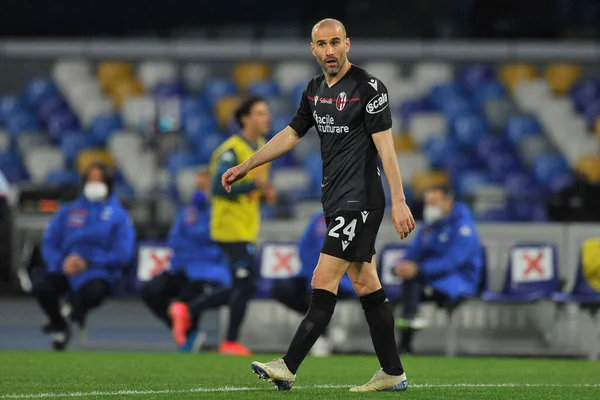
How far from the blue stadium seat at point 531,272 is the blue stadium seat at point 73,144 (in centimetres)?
1347

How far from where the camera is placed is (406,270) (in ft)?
37.1

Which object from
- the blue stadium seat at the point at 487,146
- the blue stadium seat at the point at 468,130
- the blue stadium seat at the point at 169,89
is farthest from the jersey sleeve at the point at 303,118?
the blue stadium seat at the point at 169,89

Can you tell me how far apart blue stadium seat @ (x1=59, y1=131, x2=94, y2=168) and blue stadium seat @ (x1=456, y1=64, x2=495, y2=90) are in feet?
23.2

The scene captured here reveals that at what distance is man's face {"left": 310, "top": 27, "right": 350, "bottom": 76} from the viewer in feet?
21.1

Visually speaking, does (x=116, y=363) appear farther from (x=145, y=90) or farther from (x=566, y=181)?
(x=145, y=90)

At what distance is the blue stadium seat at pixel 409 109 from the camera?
76.5 ft

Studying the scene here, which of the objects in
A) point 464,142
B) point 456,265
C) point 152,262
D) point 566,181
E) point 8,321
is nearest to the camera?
point 456,265

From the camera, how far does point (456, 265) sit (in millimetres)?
11547

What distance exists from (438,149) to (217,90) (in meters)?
5.07

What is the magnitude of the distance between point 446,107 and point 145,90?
6.21m

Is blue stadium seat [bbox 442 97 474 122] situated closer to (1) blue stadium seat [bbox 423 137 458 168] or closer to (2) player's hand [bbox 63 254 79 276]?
(1) blue stadium seat [bbox 423 137 458 168]

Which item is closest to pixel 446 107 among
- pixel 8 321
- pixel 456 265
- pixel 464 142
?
pixel 464 142

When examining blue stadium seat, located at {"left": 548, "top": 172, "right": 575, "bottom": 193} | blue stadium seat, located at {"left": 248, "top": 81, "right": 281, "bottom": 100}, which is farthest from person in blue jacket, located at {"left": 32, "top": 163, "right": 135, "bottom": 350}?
blue stadium seat, located at {"left": 248, "top": 81, "right": 281, "bottom": 100}

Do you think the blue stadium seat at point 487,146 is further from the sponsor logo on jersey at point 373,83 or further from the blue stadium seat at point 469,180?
the sponsor logo on jersey at point 373,83
